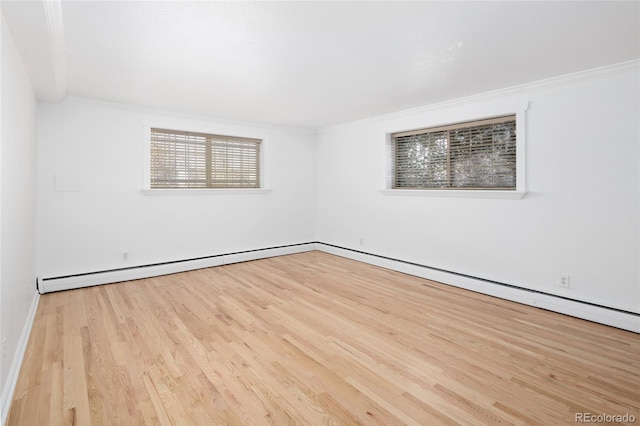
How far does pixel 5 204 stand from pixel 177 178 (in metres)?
2.99

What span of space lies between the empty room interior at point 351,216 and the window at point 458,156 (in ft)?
0.09

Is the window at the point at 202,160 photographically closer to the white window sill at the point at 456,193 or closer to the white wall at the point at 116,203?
the white wall at the point at 116,203

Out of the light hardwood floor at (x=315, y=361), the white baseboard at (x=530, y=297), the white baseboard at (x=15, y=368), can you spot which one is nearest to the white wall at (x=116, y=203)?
the light hardwood floor at (x=315, y=361)

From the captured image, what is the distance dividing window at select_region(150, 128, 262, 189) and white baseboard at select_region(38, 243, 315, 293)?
1.16 metres

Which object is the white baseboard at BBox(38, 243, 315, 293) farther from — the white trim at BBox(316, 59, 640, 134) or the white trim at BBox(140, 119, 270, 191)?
the white trim at BBox(316, 59, 640, 134)

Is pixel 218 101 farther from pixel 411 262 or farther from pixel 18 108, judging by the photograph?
pixel 411 262

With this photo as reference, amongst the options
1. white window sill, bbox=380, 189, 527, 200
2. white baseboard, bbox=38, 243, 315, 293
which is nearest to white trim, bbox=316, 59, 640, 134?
white window sill, bbox=380, 189, 527, 200

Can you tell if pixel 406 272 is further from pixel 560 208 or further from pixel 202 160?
pixel 202 160

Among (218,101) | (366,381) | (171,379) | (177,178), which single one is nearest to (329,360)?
(366,381)

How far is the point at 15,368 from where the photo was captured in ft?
7.29

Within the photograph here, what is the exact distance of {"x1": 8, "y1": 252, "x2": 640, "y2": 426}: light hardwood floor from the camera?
6.23 ft

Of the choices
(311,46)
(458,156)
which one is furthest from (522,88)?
(311,46)

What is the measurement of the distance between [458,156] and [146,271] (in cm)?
452

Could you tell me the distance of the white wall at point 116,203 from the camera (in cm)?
401
